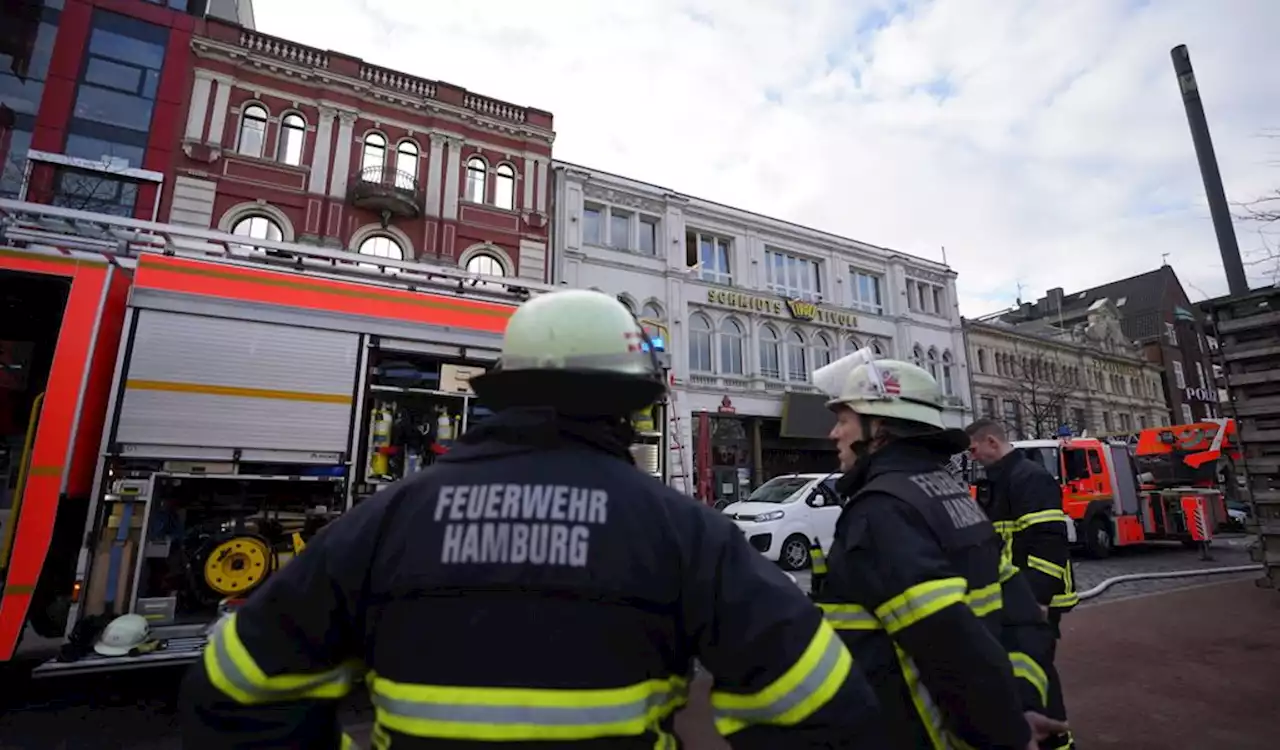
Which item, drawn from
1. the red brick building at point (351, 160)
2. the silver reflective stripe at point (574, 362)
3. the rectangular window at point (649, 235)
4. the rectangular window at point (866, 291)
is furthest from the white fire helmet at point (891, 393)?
the rectangular window at point (866, 291)

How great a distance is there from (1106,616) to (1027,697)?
712cm

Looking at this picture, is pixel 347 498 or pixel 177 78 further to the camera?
pixel 177 78

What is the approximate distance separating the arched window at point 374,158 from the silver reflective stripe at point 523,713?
60.1ft

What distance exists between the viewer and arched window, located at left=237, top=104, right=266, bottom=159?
52.9 feet

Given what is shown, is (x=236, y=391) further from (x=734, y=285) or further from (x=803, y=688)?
(x=734, y=285)

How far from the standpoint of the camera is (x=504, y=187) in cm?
1898

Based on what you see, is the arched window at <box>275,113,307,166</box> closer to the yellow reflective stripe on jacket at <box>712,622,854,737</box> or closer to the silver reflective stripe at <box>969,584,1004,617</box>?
the silver reflective stripe at <box>969,584,1004,617</box>

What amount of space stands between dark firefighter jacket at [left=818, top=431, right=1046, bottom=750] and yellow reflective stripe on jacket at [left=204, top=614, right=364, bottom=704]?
1.53 meters

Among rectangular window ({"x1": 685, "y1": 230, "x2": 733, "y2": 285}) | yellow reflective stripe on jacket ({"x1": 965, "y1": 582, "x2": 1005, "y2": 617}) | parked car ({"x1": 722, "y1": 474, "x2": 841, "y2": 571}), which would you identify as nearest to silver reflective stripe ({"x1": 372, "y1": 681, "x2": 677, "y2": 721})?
yellow reflective stripe on jacket ({"x1": 965, "y1": 582, "x2": 1005, "y2": 617})

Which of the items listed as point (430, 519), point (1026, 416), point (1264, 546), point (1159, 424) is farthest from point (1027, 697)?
point (1159, 424)

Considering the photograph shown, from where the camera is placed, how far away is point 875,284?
89.2 feet

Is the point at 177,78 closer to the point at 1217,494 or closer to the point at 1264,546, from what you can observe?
the point at 1264,546

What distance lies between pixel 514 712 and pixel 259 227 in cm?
1805

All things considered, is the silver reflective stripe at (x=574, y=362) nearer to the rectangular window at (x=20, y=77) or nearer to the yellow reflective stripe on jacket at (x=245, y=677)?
the yellow reflective stripe on jacket at (x=245, y=677)
